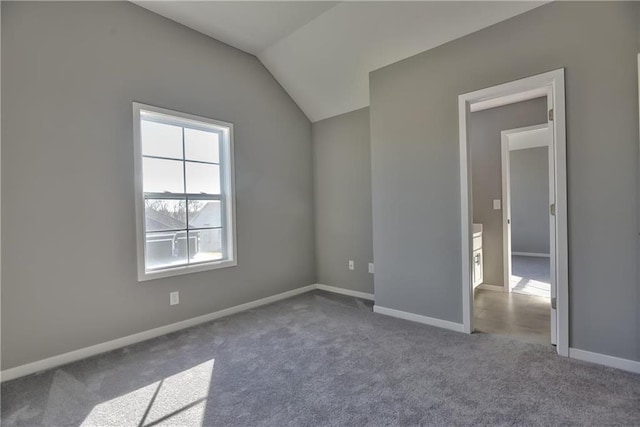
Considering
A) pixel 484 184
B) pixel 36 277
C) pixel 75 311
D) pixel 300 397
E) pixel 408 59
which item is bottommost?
pixel 300 397

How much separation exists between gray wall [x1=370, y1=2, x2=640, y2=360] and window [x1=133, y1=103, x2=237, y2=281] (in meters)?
1.79

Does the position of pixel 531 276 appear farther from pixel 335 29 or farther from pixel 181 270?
pixel 181 270

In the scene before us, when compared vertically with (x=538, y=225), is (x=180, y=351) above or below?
below

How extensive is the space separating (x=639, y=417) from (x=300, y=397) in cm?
181

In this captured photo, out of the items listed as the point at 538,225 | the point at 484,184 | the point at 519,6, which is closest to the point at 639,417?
the point at 519,6

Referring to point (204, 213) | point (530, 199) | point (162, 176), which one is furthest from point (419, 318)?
point (530, 199)

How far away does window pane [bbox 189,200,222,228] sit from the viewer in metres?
3.26

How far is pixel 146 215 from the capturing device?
290cm

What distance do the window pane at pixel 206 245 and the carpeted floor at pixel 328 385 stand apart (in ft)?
2.74

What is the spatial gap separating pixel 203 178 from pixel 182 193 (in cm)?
30

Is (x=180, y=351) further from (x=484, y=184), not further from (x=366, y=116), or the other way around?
(x=484, y=184)

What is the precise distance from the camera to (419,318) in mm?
3088

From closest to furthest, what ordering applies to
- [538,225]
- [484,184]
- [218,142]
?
[218,142] → [484,184] → [538,225]

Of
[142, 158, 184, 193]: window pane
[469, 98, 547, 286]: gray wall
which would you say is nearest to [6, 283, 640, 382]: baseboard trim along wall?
[142, 158, 184, 193]: window pane
